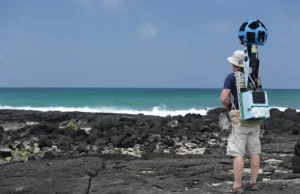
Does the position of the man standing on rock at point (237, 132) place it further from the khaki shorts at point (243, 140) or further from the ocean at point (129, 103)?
the ocean at point (129, 103)

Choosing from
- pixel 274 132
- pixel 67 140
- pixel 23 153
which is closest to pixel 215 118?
pixel 274 132

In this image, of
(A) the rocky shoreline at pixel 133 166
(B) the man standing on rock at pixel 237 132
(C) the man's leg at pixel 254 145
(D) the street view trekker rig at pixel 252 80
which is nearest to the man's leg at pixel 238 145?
(B) the man standing on rock at pixel 237 132

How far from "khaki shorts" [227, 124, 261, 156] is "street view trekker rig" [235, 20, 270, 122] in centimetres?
24

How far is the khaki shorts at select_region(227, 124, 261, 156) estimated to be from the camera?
20.3 feet

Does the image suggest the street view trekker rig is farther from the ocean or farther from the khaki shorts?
the ocean

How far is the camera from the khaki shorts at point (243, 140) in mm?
6199

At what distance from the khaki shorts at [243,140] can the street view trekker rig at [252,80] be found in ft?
0.78

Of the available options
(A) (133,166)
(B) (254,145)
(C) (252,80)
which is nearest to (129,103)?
(A) (133,166)

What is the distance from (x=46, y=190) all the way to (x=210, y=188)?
2.77 meters

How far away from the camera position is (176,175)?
8.45 metres

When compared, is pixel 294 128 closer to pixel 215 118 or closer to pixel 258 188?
pixel 215 118

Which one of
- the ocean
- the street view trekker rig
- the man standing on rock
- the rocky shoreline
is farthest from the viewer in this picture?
the ocean

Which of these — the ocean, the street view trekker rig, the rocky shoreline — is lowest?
the rocky shoreline

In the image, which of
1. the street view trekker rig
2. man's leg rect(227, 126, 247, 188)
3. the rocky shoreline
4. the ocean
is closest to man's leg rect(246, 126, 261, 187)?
man's leg rect(227, 126, 247, 188)
